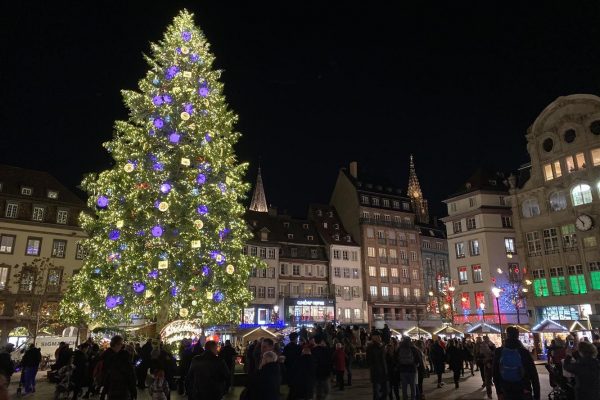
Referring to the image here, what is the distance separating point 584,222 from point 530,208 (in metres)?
6.04

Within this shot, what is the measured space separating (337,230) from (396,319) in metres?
14.6

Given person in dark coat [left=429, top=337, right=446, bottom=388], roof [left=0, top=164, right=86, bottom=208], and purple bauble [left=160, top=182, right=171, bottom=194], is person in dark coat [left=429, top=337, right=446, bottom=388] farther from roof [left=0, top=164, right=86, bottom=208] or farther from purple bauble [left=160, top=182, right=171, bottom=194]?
roof [left=0, top=164, right=86, bottom=208]

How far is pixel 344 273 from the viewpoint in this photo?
63.6 meters

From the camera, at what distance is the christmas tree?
19266 millimetres

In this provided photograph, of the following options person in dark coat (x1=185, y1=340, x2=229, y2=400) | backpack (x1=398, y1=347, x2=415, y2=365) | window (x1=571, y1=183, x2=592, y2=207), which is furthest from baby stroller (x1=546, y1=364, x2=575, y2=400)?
window (x1=571, y1=183, x2=592, y2=207)

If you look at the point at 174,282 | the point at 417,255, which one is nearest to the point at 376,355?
the point at 174,282

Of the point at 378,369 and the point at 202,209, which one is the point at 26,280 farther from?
the point at 378,369

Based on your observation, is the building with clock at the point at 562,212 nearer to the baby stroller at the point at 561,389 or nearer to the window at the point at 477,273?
the window at the point at 477,273

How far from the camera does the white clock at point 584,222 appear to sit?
3962 cm

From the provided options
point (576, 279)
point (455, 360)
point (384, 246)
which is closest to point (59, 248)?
point (455, 360)

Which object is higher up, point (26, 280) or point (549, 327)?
point (26, 280)

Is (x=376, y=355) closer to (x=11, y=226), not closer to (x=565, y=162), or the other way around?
(x=565, y=162)

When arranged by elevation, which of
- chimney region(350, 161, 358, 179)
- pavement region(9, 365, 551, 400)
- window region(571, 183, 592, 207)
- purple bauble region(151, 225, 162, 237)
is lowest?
pavement region(9, 365, 551, 400)

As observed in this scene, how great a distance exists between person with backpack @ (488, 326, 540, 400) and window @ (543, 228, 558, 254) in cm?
3989
